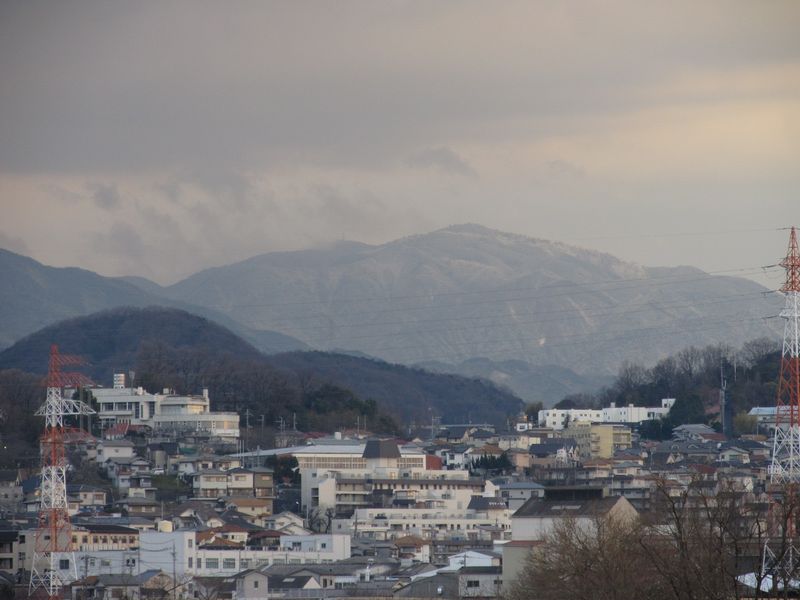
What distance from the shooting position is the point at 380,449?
8069cm

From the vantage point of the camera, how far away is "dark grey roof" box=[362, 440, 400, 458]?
80.4 m

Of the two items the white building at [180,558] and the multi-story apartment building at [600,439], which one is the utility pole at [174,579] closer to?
the white building at [180,558]

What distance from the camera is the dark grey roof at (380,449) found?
264ft

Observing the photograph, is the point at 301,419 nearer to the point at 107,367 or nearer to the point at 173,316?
the point at 107,367

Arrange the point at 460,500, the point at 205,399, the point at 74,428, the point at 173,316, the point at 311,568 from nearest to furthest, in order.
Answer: the point at 311,568, the point at 460,500, the point at 74,428, the point at 205,399, the point at 173,316

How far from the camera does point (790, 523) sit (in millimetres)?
24078

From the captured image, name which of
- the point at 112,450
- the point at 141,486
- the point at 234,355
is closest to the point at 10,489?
the point at 141,486

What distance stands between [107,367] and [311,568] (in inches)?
3494

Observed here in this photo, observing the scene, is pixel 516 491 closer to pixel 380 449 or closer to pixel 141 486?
pixel 380 449

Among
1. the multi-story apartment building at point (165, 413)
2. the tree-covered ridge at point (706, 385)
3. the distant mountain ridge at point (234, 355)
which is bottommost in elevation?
the multi-story apartment building at point (165, 413)

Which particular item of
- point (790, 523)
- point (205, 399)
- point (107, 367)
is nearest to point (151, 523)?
point (205, 399)

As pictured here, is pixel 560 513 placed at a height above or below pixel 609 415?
below

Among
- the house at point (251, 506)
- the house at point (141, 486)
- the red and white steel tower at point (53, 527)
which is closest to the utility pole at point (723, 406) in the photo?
the house at point (251, 506)

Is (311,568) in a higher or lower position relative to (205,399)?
lower
